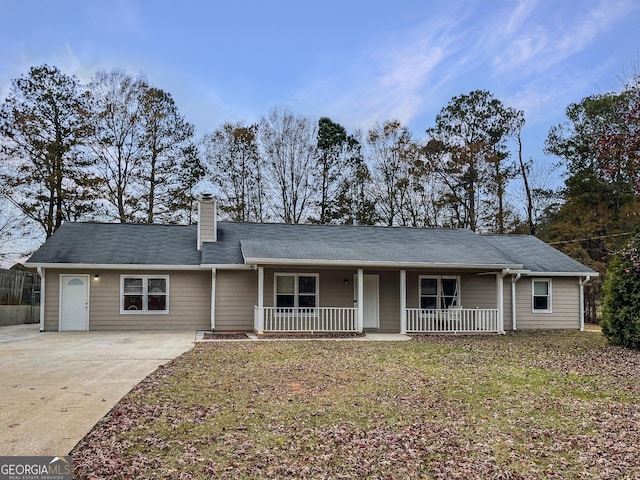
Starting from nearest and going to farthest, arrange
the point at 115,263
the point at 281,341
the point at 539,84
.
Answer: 1. the point at 281,341
2. the point at 115,263
3. the point at 539,84

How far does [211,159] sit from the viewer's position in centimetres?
2588

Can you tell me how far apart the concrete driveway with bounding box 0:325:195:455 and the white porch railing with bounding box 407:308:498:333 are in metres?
6.59

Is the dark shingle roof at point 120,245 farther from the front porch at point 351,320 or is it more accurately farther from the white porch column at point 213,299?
the front porch at point 351,320

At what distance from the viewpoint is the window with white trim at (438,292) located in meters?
16.0

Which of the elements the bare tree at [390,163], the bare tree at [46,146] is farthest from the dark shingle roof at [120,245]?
the bare tree at [390,163]

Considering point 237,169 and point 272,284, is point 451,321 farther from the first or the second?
point 237,169

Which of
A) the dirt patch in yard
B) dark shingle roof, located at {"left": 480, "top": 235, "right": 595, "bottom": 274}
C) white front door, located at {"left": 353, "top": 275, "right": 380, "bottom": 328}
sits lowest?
the dirt patch in yard

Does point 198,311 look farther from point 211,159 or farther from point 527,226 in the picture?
point 527,226

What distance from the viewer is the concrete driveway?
15.6ft

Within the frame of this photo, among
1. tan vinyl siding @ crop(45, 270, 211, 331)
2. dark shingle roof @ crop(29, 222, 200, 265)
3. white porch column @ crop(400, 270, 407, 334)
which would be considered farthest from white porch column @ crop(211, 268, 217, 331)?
white porch column @ crop(400, 270, 407, 334)

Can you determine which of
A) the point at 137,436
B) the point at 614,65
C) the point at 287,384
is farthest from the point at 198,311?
the point at 614,65

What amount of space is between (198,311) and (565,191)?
1996cm

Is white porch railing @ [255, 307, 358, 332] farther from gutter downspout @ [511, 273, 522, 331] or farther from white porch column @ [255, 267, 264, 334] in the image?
gutter downspout @ [511, 273, 522, 331]

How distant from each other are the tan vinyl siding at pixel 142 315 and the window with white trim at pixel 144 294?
0.39 ft
